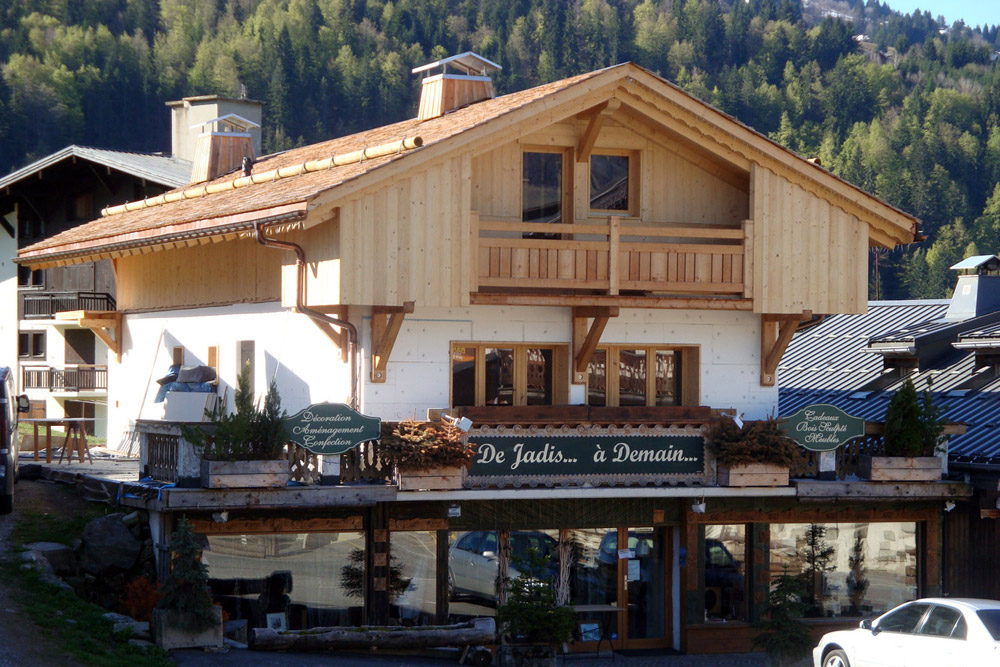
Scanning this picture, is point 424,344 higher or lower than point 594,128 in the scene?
lower

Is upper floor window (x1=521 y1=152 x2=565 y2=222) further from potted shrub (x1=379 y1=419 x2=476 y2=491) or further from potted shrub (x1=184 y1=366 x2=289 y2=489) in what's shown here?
potted shrub (x1=184 y1=366 x2=289 y2=489)

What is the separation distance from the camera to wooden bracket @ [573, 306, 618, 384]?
2128 cm

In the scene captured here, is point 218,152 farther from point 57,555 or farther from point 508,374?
point 57,555

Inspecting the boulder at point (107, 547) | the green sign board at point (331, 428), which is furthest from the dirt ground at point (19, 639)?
the green sign board at point (331, 428)

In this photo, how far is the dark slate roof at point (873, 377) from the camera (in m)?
23.8

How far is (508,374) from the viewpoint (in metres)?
22.1

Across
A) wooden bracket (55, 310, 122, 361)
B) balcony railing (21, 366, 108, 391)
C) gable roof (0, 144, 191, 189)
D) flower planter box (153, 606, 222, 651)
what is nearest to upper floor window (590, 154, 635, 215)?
flower planter box (153, 606, 222, 651)

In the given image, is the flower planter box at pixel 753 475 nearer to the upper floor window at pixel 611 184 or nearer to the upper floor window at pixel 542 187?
the upper floor window at pixel 611 184

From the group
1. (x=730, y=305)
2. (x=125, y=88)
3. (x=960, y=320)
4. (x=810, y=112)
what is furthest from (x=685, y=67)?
(x=730, y=305)

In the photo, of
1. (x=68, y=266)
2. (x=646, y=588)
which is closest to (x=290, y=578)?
(x=646, y=588)

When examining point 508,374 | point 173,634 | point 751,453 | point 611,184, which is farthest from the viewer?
point 611,184

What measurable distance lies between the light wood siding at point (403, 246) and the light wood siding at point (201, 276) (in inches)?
98.5

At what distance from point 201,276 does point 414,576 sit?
7168 mm

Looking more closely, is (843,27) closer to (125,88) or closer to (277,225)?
(125,88)
